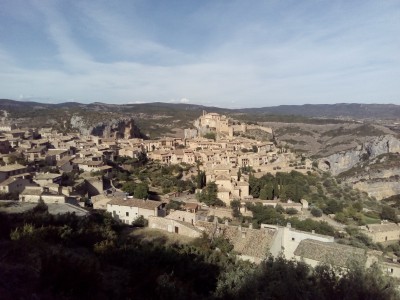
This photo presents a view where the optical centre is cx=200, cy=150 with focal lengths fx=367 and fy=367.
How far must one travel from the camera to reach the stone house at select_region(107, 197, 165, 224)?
24.4 metres

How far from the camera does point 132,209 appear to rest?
2488cm

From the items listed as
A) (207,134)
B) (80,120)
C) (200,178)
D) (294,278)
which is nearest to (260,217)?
(200,178)

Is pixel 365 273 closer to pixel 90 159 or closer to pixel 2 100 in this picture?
pixel 90 159

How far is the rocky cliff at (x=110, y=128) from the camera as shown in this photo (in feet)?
216

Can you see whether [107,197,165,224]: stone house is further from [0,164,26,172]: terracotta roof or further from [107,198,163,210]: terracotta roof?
[0,164,26,172]: terracotta roof

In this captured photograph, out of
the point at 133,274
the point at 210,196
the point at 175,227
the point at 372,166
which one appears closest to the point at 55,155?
the point at 210,196

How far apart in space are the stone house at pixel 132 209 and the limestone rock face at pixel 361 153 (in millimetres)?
61913

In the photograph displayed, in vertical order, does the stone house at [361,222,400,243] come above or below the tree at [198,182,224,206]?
below

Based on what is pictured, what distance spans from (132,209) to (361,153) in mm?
72133

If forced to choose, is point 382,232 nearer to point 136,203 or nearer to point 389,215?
point 389,215

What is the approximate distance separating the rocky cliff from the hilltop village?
1156 cm

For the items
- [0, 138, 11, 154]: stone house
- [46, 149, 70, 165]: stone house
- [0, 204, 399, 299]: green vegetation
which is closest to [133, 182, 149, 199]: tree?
[46, 149, 70, 165]: stone house

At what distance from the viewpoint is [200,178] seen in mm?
37875

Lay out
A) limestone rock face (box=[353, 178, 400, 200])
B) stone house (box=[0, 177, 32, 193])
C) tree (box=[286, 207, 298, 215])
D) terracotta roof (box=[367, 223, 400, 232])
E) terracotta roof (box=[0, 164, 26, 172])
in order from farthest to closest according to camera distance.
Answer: limestone rock face (box=[353, 178, 400, 200])
tree (box=[286, 207, 298, 215])
terracotta roof (box=[367, 223, 400, 232])
terracotta roof (box=[0, 164, 26, 172])
stone house (box=[0, 177, 32, 193])
